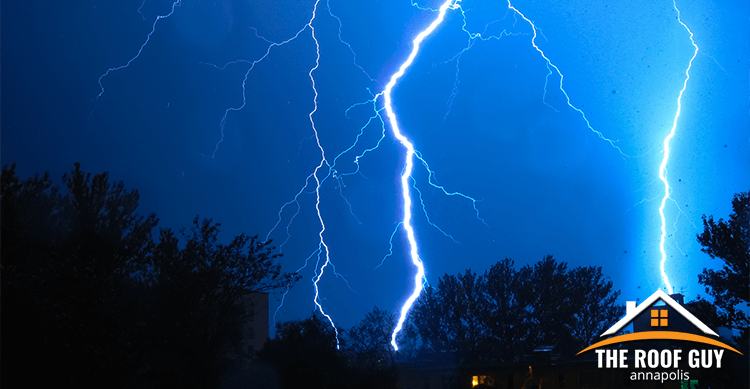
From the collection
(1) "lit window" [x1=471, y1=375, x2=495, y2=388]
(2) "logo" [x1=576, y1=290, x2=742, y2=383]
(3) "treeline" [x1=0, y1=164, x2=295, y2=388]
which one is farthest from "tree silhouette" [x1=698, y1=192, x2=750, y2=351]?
(3) "treeline" [x1=0, y1=164, x2=295, y2=388]

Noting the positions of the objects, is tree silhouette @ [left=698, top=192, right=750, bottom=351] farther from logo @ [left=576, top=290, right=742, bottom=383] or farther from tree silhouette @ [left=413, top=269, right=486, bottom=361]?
tree silhouette @ [left=413, top=269, right=486, bottom=361]

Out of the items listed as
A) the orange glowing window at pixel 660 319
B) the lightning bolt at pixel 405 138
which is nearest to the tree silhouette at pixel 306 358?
the lightning bolt at pixel 405 138

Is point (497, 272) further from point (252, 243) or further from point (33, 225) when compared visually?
point (33, 225)

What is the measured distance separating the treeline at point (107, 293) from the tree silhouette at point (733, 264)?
41.8ft

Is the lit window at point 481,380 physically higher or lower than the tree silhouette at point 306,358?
lower

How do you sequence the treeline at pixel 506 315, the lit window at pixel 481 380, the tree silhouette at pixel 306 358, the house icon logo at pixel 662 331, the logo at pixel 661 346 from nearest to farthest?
the logo at pixel 661 346
the house icon logo at pixel 662 331
the tree silhouette at pixel 306 358
the lit window at pixel 481 380
the treeline at pixel 506 315

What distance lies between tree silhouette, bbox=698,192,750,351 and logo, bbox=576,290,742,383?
0.93 meters

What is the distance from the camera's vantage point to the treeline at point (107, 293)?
893 centimetres

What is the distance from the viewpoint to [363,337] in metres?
21.9

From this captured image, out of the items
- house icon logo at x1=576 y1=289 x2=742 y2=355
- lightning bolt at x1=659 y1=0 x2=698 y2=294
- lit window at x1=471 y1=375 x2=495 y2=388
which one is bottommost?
lit window at x1=471 y1=375 x2=495 y2=388

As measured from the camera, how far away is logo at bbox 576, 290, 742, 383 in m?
12.1

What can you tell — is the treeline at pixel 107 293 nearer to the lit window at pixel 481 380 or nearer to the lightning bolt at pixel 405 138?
the lightning bolt at pixel 405 138

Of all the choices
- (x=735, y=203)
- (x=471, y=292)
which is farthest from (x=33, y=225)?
(x=471, y=292)

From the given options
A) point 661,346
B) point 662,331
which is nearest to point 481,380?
point 661,346
